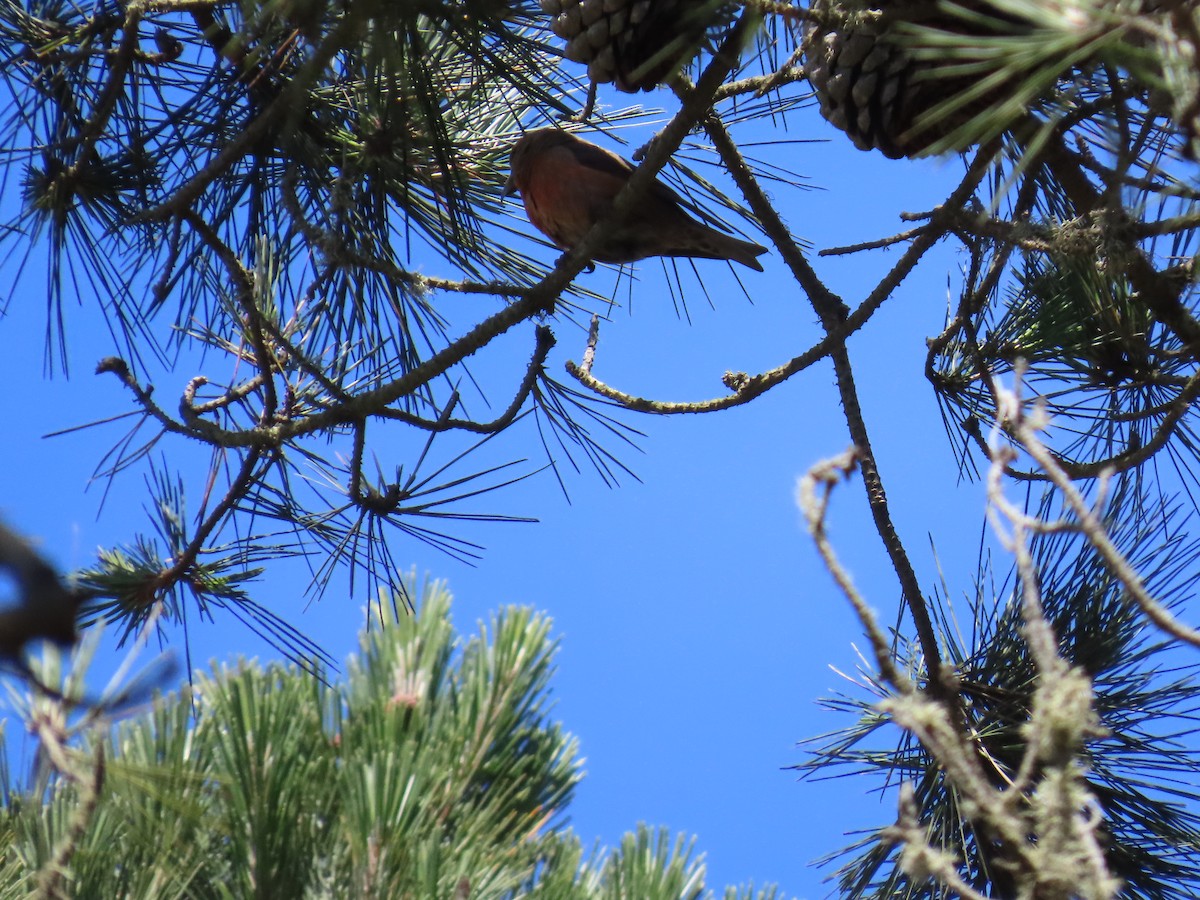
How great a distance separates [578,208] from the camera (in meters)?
2.36

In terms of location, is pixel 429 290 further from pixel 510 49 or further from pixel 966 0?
pixel 966 0

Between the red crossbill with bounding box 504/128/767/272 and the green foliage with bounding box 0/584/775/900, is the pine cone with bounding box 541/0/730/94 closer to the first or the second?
the red crossbill with bounding box 504/128/767/272

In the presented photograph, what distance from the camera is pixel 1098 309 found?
177 cm

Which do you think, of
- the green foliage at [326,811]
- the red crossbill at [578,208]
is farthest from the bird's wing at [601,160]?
the green foliage at [326,811]

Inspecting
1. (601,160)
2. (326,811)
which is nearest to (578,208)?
(601,160)

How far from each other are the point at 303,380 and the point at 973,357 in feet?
3.90

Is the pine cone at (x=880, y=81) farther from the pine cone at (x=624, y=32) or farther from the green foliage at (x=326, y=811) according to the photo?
the green foliage at (x=326, y=811)

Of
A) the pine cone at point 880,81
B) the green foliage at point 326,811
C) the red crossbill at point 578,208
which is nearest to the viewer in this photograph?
the pine cone at point 880,81

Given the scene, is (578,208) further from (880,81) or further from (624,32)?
(880,81)

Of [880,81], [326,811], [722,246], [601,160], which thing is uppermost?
[601,160]

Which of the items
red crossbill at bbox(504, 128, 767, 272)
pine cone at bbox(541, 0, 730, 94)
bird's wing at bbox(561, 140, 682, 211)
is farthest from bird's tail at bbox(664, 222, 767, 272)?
pine cone at bbox(541, 0, 730, 94)

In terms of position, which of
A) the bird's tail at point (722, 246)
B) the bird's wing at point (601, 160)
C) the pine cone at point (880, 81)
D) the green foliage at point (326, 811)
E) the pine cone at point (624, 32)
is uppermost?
the bird's wing at point (601, 160)

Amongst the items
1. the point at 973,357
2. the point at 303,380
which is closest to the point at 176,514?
the point at 303,380

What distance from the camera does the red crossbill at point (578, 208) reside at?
2.30 m
